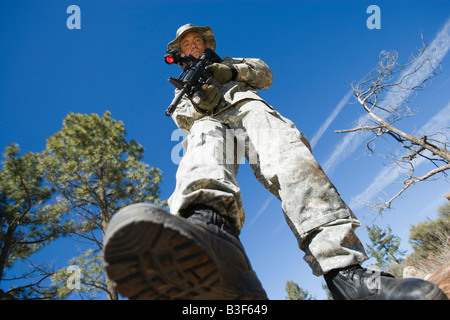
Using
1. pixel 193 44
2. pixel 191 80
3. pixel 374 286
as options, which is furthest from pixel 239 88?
pixel 374 286

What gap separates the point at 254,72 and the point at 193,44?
70 centimetres

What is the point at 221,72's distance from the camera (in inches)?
74.1

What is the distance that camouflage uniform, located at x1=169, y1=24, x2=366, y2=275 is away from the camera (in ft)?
3.21

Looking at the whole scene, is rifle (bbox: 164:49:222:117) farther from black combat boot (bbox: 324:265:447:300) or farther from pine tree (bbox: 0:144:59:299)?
pine tree (bbox: 0:144:59:299)

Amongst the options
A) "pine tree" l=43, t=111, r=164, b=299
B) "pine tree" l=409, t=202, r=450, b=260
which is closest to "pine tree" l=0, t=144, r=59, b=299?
"pine tree" l=43, t=111, r=164, b=299

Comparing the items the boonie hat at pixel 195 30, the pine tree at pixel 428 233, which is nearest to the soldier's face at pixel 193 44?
the boonie hat at pixel 195 30

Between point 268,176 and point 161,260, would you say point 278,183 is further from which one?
point 161,260

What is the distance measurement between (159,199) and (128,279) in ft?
23.9

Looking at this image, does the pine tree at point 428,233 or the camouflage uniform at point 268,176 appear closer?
the camouflage uniform at point 268,176

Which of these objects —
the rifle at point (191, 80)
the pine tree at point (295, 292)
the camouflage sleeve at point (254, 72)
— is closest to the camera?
the rifle at point (191, 80)

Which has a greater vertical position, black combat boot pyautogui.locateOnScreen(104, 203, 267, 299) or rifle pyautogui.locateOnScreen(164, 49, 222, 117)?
rifle pyautogui.locateOnScreen(164, 49, 222, 117)

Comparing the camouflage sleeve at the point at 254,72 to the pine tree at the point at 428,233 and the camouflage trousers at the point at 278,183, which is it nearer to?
the camouflage trousers at the point at 278,183

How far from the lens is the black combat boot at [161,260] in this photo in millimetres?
584
